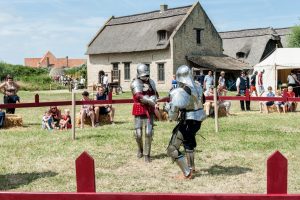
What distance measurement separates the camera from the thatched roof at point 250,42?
1820 inches

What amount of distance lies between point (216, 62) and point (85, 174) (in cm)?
3580

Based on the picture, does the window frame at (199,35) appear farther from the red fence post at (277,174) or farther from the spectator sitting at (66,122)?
the red fence post at (277,174)

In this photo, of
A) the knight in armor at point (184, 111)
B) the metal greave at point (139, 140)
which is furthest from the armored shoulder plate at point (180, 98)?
the metal greave at point (139, 140)

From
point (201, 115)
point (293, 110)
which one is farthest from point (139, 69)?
point (293, 110)

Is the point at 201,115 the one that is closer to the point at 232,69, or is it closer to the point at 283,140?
the point at 283,140

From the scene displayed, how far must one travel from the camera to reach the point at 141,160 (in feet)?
27.3

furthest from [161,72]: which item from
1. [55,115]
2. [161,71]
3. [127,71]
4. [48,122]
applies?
[48,122]

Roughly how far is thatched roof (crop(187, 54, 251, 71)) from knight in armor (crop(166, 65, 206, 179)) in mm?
29382

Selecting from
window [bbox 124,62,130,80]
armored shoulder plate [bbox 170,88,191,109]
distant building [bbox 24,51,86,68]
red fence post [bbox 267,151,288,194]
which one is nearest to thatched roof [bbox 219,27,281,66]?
A: window [bbox 124,62,130,80]

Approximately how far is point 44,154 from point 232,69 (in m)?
30.4

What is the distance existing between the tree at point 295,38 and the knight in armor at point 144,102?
1732 inches

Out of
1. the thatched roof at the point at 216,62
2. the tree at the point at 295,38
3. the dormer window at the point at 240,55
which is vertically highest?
the tree at the point at 295,38

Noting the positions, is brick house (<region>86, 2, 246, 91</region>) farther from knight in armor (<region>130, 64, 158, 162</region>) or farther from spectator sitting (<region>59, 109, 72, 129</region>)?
knight in armor (<region>130, 64, 158, 162</region>)

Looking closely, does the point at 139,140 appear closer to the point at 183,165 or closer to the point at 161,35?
the point at 183,165
